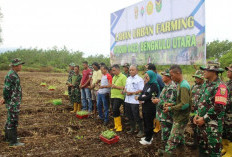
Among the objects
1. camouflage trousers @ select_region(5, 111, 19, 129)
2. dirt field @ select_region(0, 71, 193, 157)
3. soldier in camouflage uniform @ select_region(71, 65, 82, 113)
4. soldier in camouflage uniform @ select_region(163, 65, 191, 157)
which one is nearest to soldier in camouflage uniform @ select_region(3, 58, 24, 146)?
camouflage trousers @ select_region(5, 111, 19, 129)

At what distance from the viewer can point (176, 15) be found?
18.2 feet

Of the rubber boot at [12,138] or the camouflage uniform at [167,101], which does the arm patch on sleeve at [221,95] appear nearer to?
the camouflage uniform at [167,101]

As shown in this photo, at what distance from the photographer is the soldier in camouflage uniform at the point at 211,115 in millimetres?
2725

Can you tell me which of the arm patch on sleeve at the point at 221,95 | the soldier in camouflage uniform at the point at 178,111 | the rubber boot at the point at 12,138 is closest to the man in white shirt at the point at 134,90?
the soldier in camouflage uniform at the point at 178,111

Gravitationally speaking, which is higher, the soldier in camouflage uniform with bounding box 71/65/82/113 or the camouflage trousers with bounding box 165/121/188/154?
the soldier in camouflage uniform with bounding box 71/65/82/113

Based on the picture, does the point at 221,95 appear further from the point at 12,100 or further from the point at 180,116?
the point at 12,100

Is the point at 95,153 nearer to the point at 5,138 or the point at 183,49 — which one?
the point at 5,138

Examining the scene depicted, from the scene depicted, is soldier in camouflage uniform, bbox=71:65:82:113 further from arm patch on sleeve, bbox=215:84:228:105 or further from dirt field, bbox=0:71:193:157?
arm patch on sleeve, bbox=215:84:228:105

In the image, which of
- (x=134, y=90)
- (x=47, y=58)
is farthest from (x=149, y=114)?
(x=47, y=58)

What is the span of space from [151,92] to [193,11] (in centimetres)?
260

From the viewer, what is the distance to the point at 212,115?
2752mm

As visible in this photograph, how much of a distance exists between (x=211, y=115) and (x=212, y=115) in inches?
0.5

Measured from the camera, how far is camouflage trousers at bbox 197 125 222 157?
2770 mm

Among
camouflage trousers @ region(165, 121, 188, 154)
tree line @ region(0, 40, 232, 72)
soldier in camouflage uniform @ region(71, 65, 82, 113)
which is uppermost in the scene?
tree line @ region(0, 40, 232, 72)
